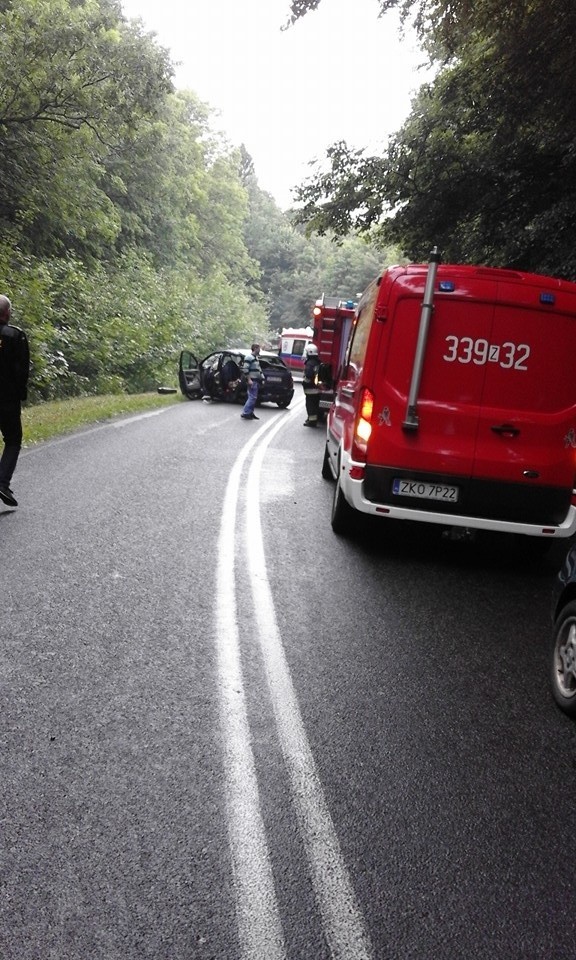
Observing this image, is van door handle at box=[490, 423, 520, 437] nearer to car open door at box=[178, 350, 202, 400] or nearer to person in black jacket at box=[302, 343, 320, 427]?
person in black jacket at box=[302, 343, 320, 427]

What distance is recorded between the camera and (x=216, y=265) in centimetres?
5297

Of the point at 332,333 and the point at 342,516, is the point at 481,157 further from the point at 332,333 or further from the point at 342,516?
the point at 342,516

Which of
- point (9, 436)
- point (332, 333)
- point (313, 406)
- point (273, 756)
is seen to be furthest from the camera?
point (313, 406)

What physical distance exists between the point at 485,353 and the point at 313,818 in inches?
175

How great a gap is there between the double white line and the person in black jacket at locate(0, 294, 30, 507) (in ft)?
10.5

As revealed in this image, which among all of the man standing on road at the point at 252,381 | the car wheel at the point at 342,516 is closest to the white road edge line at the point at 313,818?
the car wheel at the point at 342,516

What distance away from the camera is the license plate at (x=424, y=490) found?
21.9 feet

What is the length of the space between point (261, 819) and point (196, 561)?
353 centimetres

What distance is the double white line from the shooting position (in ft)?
8.02

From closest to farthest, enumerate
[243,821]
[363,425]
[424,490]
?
[243,821]
[424,490]
[363,425]

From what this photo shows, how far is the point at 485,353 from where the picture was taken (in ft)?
21.4

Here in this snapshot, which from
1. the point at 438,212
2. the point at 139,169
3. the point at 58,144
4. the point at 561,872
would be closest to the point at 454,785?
the point at 561,872

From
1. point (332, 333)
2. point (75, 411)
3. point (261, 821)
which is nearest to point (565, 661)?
point (261, 821)

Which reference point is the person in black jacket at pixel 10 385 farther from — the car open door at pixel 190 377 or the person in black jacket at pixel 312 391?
the car open door at pixel 190 377
